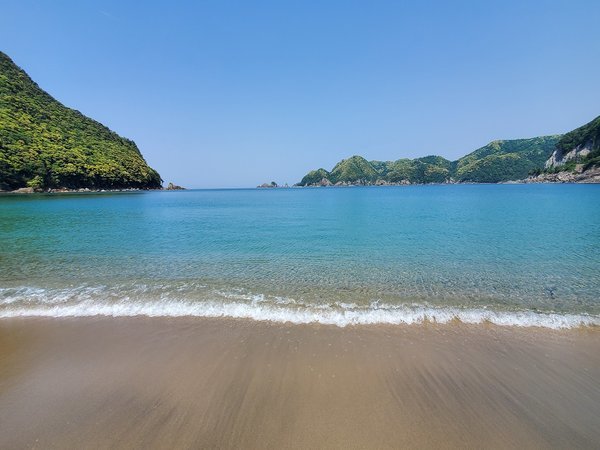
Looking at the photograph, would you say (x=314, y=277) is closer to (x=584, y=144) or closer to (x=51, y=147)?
(x=51, y=147)

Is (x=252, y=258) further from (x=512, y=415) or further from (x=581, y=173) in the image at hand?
(x=581, y=173)

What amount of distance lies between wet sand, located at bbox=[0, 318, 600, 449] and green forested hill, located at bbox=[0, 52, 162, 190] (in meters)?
117

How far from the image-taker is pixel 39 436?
415cm

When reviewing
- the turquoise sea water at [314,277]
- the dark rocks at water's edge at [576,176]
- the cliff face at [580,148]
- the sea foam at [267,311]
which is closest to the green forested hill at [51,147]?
the turquoise sea water at [314,277]

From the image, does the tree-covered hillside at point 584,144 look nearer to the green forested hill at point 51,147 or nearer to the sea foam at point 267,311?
the sea foam at point 267,311

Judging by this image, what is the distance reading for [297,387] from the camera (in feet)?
16.9

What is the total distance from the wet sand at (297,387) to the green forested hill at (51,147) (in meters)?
117

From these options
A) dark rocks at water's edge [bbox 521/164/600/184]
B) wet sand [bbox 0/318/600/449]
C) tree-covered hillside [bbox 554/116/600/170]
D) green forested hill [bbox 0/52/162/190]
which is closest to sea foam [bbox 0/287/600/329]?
wet sand [bbox 0/318/600/449]

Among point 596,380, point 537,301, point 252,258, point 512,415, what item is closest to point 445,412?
point 512,415

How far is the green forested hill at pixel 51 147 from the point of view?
88688 millimetres

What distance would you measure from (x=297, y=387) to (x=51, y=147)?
445 ft

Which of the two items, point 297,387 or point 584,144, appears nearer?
point 297,387

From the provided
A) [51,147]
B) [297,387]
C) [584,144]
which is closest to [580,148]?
[584,144]

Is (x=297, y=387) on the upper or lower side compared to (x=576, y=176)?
upper
